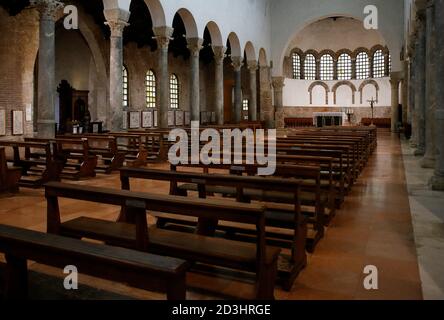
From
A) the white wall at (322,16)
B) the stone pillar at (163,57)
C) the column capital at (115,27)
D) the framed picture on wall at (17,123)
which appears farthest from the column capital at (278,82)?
the framed picture on wall at (17,123)

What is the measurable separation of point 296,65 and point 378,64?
6324 millimetres

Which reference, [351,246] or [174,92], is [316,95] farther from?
[351,246]

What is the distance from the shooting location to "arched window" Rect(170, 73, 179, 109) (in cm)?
2669

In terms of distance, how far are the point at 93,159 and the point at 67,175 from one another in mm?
615

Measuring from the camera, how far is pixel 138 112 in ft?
74.3

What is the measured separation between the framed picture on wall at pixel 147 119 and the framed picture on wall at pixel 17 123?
849cm

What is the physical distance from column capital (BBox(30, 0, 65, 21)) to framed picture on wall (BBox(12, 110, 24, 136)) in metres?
5.40

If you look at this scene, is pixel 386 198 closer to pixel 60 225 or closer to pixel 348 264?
pixel 348 264

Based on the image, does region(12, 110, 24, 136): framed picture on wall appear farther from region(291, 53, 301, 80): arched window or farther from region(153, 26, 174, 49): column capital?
region(291, 53, 301, 80): arched window

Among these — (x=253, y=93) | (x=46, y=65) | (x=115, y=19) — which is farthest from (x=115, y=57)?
(x=253, y=93)

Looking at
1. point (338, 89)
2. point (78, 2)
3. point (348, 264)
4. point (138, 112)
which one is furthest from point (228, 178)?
point (338, 89)

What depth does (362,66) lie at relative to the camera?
1339 inches

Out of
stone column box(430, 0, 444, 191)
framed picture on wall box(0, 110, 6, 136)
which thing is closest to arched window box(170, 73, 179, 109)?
framed picture on wall box(0, 110, 6, 136)

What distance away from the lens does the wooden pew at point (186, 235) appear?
9.29ft
